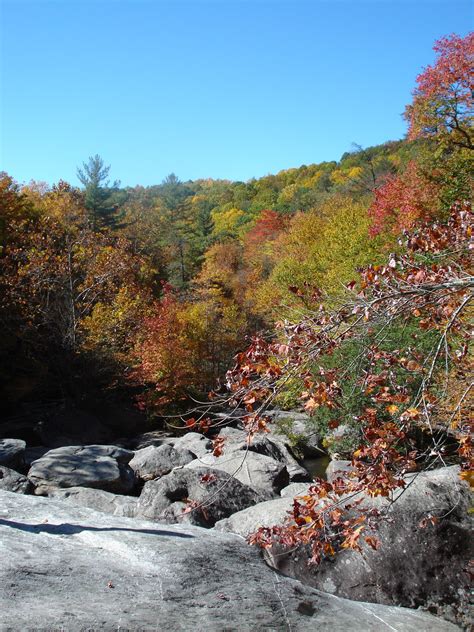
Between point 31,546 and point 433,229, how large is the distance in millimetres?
5009

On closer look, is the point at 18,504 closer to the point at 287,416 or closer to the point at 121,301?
the point at 287,416

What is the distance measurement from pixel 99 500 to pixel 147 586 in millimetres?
5602

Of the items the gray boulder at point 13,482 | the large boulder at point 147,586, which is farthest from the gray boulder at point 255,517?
the gray boulder at point 13,482

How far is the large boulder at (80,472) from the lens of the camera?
12.1 m

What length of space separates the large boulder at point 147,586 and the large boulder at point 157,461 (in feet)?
19.8

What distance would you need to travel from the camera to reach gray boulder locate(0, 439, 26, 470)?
13.7 m

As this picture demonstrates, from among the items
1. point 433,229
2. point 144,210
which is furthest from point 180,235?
point 433,229

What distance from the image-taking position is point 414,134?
2170 cm

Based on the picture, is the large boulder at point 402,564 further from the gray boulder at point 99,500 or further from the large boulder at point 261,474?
the large boulder at point 261,474

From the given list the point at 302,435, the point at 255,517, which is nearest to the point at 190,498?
the point at 255,517

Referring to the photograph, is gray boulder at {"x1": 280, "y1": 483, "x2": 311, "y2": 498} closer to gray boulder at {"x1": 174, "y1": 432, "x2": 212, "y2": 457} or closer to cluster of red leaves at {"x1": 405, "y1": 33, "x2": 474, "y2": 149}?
gray boulder at {"x1": 174, "y1": 432, "x2": 212, "y2": 457}

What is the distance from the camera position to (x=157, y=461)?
45.7 ft

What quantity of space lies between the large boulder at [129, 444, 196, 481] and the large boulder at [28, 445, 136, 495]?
0.49 m

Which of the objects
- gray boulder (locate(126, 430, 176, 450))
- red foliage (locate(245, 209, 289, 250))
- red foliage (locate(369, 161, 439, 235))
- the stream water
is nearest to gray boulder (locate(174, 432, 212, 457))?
gray boulder (locate(126, 430, 176, 450))
